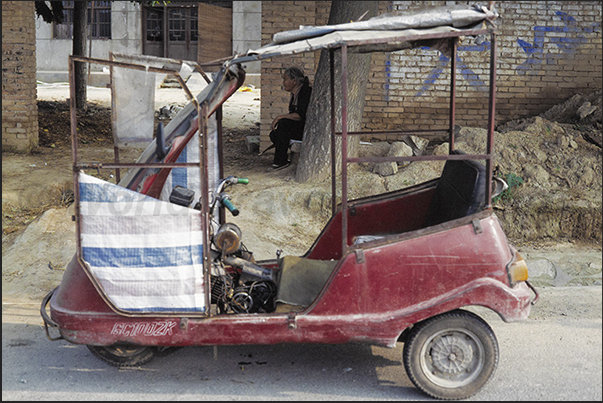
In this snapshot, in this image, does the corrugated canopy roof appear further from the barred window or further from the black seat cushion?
the barred window

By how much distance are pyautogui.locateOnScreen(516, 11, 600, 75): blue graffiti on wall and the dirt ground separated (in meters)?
0.84

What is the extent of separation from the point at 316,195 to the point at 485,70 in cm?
359

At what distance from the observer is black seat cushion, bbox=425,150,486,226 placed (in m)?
3.82

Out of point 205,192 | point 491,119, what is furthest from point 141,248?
point 491,119

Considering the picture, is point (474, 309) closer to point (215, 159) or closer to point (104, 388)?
point (215, 159)

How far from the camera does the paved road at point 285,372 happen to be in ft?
12.2

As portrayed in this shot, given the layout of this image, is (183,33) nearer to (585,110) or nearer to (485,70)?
(485,70)

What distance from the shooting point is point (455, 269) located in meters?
3.56

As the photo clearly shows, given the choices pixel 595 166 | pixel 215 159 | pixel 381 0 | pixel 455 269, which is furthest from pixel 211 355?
pixel 381 0

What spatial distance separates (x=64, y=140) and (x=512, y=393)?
25.5ft

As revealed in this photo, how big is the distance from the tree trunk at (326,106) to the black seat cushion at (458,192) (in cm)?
283

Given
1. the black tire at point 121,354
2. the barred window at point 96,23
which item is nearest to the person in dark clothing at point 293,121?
the black tire at point 121,354

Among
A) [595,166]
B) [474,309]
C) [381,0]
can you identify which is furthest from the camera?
[381,0]

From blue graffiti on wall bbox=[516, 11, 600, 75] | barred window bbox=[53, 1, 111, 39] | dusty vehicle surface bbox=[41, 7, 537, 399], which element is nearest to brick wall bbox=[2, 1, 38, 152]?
dusty vehicle surface bbox=[41, 7, 537, 399]
